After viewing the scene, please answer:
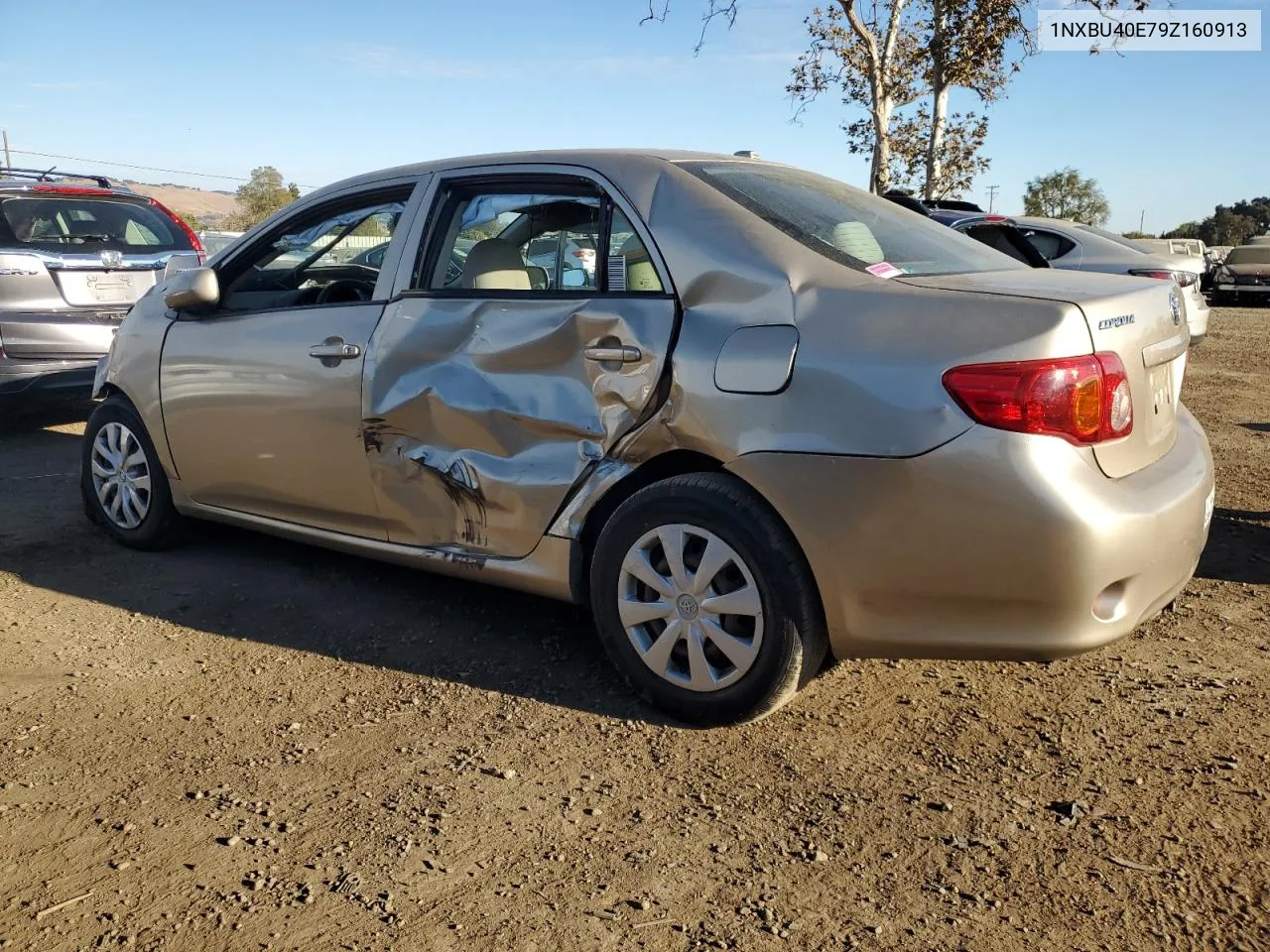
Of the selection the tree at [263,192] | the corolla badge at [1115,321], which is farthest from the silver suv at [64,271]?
the tree at [263,192]

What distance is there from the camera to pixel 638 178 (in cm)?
344

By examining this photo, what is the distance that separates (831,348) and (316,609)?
7.76 feet

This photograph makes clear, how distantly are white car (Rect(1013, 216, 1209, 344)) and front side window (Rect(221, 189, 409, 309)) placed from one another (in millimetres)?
7822

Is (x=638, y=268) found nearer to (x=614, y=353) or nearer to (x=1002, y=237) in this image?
(x=614, y=353)

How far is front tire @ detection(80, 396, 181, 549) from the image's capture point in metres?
4.86

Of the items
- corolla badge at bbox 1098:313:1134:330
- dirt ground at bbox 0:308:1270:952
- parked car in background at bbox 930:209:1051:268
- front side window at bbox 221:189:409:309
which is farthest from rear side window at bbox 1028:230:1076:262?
corolla badge at bbox 1098:313:1134:330

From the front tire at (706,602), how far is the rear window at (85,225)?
5.89 metres

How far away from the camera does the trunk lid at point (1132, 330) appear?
2805 mm

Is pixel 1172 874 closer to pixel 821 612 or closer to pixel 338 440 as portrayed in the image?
pixel 821 612

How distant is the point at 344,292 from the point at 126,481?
1.50 metres

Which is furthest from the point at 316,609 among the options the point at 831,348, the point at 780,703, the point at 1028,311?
the point at 1028,311

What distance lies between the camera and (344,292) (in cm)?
431

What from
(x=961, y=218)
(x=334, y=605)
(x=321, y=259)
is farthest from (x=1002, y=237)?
(x=334, y=605)

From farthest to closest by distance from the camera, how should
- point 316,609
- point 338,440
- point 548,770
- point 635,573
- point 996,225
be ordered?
point 996,225 → point 316,609 → point 338,440 → point 635,573 → point 548,770
